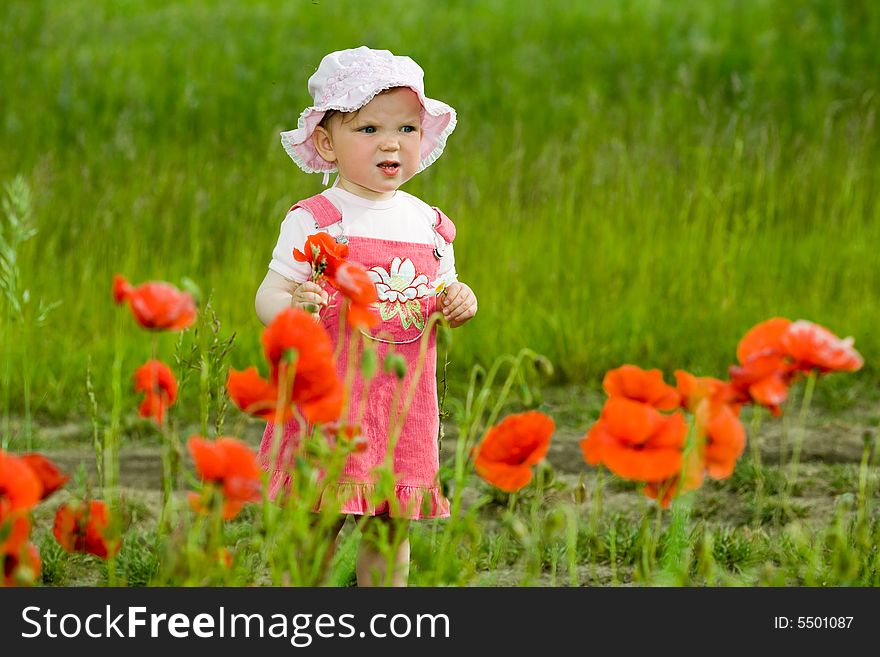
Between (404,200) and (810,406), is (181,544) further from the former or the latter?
(810,406)

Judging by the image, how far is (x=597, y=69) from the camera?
358 inches

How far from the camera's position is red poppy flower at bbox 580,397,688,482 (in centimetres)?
196

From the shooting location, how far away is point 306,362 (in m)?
1.92

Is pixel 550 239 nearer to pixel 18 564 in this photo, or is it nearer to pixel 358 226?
pixel 358 226

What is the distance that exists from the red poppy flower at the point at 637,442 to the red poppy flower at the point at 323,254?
1.98 ft

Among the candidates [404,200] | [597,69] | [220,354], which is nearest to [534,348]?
[404,200]

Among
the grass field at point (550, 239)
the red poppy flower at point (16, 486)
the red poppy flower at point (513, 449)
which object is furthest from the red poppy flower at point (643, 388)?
the red poppy flower at point (16, 486)

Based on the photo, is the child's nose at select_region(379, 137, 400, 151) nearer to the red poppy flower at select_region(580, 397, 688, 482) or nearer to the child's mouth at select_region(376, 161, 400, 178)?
the child's mouth at select_region(376, 161, 400, 178)

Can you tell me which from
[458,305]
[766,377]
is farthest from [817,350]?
[458,305]

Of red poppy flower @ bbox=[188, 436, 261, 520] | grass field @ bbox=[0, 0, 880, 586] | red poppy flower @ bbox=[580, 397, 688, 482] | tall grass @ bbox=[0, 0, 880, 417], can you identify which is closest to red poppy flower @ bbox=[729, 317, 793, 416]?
red poppy flower @ bbox=[580, 397, 688, 482]

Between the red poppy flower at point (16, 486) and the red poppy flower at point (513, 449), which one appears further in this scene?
the red poppy flower at point (513, 449)

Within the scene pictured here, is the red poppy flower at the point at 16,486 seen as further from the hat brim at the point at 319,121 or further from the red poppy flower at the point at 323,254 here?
the hat brim at the point at 319,121

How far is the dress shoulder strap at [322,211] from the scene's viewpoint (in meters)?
2.69

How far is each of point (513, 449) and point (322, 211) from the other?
0.82 metres
